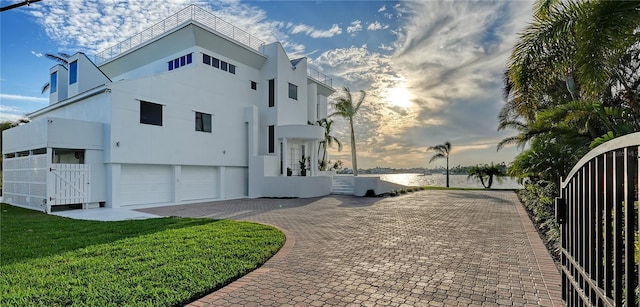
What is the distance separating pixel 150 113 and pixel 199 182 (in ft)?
15.2

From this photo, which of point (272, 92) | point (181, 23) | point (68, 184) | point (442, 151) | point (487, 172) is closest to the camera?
point (68, 184)

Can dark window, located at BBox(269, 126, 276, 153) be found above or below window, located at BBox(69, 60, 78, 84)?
below

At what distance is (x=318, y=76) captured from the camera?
93.2ft

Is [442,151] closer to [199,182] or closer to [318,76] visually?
[318,76]

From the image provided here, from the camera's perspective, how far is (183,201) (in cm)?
1689

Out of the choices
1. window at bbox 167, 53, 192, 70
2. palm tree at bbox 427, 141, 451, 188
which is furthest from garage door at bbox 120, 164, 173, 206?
palm tree at bbox 427, 141, 451, 188

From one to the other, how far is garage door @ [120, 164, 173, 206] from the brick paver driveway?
29.4 ft

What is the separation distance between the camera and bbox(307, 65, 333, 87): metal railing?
27.0 m

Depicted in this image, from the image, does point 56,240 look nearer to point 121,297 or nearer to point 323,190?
point 121,297

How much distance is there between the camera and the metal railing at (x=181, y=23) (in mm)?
18734

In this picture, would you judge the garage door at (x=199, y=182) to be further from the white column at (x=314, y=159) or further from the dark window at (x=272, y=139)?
the white column at (x=314, y=159)

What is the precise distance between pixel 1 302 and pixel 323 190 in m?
16.8

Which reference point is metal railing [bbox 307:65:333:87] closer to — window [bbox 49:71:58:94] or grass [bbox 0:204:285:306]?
window [bbox 49:71:58:94]

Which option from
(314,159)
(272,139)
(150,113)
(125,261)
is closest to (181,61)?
(150,113)
